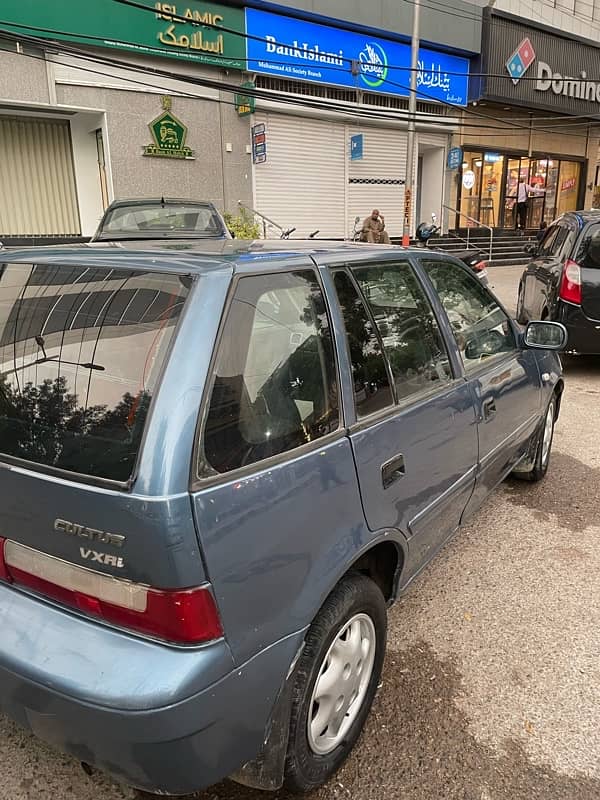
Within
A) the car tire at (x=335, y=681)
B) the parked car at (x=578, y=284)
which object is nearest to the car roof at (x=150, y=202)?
the parked car at (x=578, y=284)

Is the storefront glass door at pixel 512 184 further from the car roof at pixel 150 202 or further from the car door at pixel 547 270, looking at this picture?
the car roof at pixel 150 202

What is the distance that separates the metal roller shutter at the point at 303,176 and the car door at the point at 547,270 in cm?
962

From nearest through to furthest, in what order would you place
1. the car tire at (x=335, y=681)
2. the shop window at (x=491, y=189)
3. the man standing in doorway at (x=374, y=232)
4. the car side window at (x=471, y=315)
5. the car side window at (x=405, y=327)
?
1. the car tire at (x=335, y=681)
2. the car side window at (x=405, y=327)
3. the car side window at (x=471, y=315)
4. the man standing in doorway at (x=374, y=232)
5. the shop window at (x=491, y=189)

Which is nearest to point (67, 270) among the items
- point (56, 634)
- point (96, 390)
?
point (96, 390)

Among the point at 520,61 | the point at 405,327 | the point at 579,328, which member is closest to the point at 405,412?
the point at 405,327

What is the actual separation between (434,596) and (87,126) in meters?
14.6

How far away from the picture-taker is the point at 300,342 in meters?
1.93

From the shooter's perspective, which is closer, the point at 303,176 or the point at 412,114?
the point at 412,114

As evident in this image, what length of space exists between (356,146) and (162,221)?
11624mm

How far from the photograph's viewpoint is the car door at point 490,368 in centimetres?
299

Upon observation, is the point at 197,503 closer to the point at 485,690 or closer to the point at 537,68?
the point at 485,690

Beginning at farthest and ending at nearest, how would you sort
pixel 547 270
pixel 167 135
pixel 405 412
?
pixel 167 135 < pixel 547 270 < pixel 405 412

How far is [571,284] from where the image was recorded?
6785mm

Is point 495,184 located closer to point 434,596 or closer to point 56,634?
point 434,596
